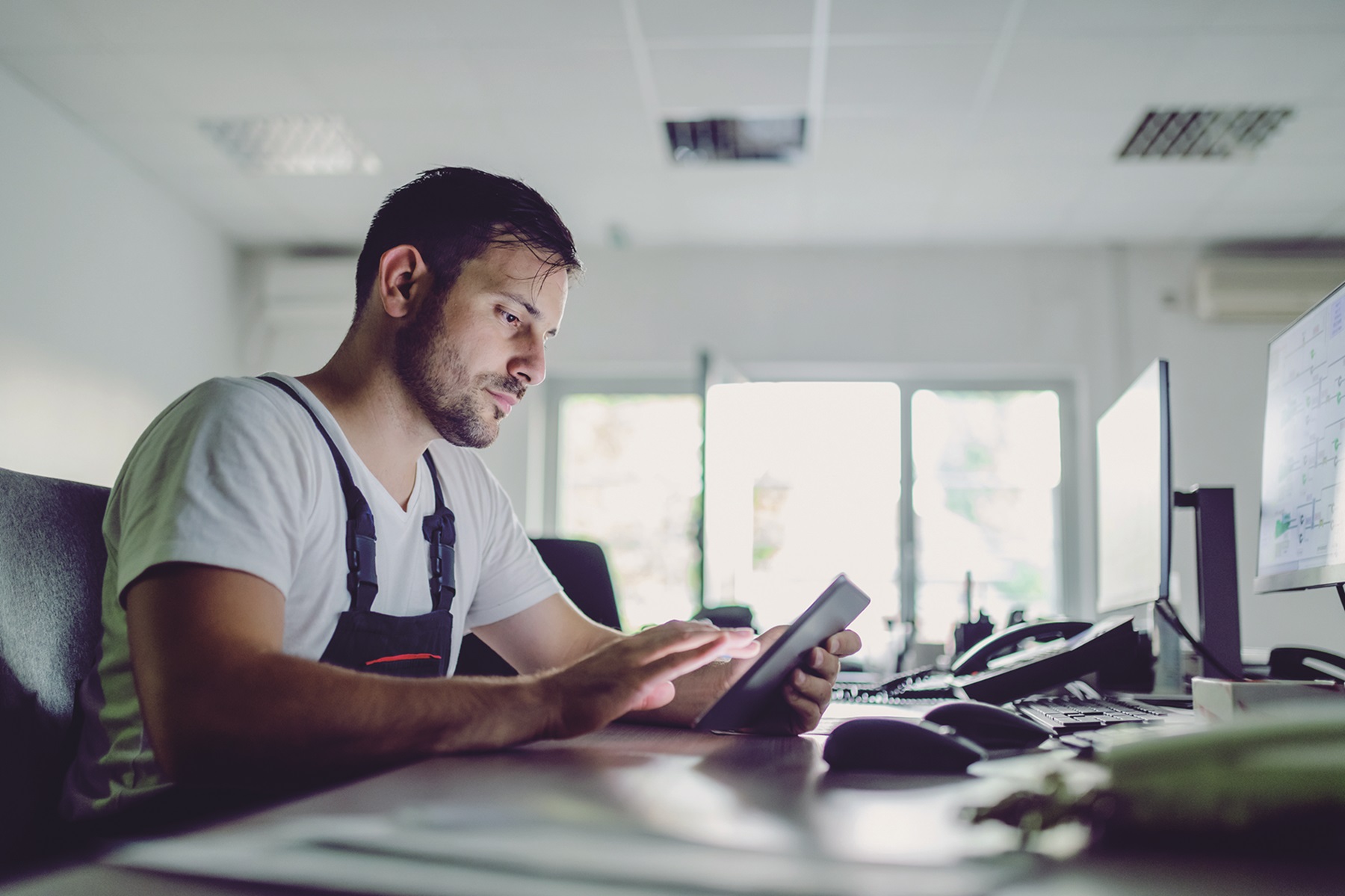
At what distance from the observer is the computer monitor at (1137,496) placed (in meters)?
1.29

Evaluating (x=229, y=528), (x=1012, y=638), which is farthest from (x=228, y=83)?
(x=1012, y=638)

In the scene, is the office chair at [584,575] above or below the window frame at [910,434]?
below

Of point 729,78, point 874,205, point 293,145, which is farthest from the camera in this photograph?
point 874,205

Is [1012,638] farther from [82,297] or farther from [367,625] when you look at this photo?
[82,297]

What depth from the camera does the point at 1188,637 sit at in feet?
4.30

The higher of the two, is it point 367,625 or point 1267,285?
point 1267,285

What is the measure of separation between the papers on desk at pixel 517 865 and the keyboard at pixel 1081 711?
61cm

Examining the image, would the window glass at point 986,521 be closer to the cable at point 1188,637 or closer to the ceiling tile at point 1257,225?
the ceiling tile at point 1257,225

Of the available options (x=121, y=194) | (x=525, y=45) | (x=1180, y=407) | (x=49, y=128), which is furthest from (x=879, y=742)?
(x=1180, y=407)

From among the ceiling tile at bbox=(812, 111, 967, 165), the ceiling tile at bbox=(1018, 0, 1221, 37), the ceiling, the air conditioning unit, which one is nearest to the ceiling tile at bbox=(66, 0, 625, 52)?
the ceiling

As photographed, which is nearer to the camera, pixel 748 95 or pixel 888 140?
pixel 748 95

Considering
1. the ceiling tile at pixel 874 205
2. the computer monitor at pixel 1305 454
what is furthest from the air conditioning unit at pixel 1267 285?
the computer monitor at pixel 1305 454

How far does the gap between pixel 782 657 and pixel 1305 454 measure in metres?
0.79

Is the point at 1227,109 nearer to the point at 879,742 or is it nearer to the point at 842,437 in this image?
the point at 842,437
